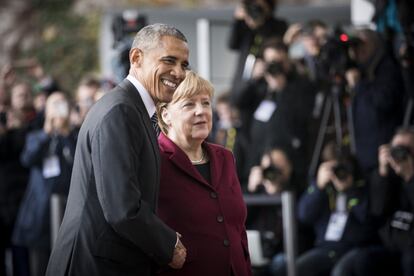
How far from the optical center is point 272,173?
7.46 meters

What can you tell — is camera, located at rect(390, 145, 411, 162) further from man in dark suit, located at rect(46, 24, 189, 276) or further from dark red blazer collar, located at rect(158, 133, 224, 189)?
man in dark suit, located at rect(46, 24, 189, 276)

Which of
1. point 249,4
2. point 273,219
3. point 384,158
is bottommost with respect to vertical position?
point 273,219

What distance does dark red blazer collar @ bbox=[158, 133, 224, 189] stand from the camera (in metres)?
4.40

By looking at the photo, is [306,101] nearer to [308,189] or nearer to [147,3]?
[308,189]

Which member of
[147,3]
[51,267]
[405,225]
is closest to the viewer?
[51,267]

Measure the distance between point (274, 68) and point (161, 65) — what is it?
13.3 feet

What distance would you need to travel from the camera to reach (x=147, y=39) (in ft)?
13.5

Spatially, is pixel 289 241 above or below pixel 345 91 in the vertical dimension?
below

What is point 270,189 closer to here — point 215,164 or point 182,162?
point 215,164

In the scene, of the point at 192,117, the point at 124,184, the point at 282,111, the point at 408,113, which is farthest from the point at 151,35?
the point at 282,111

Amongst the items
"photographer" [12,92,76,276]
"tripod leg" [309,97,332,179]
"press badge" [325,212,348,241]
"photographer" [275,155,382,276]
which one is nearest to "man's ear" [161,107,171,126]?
"photographer" [275,155,382,276]

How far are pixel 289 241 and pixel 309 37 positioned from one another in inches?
88.3

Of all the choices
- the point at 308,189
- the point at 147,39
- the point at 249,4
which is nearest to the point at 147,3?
the point at 249,4

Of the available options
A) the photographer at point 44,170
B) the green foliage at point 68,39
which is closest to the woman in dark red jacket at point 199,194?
the photographer at point 44,170
